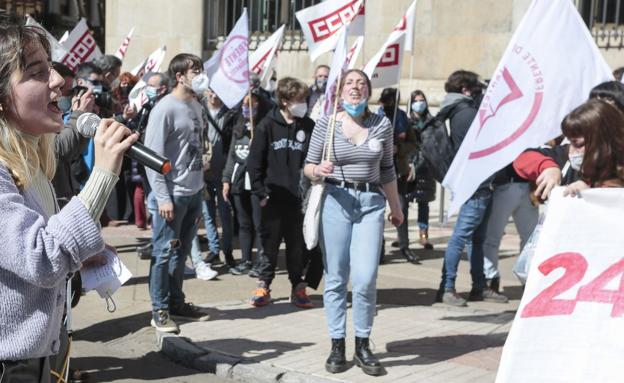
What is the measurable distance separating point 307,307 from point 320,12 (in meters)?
2.89

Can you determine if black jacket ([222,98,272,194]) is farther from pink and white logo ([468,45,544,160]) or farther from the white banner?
the white banner

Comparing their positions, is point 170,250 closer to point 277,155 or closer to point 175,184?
point 175,184

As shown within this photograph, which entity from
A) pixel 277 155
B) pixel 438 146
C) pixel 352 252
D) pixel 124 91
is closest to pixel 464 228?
pixel 438 146

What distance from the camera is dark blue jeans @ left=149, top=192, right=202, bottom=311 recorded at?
7.31 m

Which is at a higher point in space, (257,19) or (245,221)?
(257,19)

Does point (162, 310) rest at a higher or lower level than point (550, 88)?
lower

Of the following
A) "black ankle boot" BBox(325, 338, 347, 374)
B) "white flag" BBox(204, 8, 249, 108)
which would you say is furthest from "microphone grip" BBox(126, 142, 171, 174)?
"white flag" BBox(204, 8, 249, 108)

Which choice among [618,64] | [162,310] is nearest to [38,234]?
[162,310]

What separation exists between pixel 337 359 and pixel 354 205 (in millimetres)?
997

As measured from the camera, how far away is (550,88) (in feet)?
17.9

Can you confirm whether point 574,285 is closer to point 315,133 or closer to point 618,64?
point 315,133

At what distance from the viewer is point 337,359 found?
6.34 meters

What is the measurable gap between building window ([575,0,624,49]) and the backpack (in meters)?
5.95

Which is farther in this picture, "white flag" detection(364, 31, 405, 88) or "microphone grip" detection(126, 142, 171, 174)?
"white flag" detection(364, 31, 405, 88)
